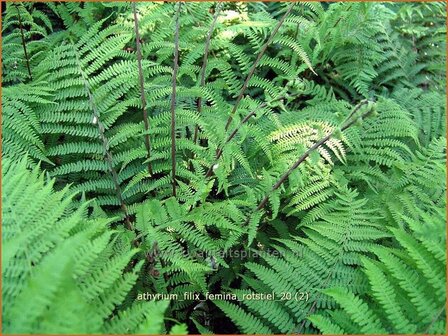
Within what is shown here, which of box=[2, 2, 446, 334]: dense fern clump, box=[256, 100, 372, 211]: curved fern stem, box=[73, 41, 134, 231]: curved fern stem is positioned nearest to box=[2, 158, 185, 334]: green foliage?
box=[2, 2, 446, 334]: dense fern clump

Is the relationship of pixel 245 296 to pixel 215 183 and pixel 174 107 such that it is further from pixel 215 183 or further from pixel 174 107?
pixel 174 107

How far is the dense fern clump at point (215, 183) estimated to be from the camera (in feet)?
5.80

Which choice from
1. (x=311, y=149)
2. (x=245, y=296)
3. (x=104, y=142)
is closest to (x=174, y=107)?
(x=104, y=142)

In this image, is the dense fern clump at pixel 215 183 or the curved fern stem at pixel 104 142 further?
the curved fern stem at pixel 104 142

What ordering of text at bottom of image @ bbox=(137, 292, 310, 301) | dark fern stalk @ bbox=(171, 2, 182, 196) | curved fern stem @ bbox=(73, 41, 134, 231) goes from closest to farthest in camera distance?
text at bottom of image @ bbox=(137, 292, 310, 301), dark fern stalk @ bbox=(171, 2, 182, 196), curved fern stem @ bbox=(73, 41, 134, 231)

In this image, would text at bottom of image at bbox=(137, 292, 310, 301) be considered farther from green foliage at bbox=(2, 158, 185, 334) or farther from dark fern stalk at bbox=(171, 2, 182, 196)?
dark fern stalk at bbox=(171, 2, 182, 196)

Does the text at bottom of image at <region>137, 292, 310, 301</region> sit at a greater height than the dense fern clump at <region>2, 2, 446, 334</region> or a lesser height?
lesser

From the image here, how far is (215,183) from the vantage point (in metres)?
2.70

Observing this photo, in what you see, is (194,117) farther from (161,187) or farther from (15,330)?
(15,330)

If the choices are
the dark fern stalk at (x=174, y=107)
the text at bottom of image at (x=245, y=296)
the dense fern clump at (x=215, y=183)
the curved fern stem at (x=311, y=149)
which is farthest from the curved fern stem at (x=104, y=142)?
the curved fern stem at (x=311, y=149)

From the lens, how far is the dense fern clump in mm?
1768

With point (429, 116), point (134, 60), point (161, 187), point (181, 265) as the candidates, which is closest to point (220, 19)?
point (134, 60)

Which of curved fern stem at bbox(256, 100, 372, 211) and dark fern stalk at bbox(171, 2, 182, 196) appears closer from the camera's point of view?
curved fern stem at bbox(256, 100, 372, 211)

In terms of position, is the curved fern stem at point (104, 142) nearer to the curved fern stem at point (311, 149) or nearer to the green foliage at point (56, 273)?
the green foliage at point (56, 273)
